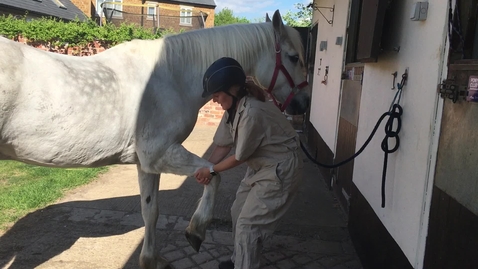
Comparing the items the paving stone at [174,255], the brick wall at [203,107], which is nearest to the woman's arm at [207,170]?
the paving stone at [174,255]

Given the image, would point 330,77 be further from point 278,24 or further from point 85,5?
point 85,5

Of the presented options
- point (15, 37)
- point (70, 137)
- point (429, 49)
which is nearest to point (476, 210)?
point (429, 49)

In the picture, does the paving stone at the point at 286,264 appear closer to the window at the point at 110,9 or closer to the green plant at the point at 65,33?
the green plant at the point at 65,33

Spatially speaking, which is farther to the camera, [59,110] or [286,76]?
[286,76]

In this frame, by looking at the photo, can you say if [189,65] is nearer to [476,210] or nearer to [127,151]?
[127,151]

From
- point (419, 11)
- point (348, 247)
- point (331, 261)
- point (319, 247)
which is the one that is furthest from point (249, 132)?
point (348, 247)

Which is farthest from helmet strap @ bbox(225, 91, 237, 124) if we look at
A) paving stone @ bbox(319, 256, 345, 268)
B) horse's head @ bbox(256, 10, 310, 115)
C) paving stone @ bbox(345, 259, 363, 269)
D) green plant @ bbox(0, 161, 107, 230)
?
green plant @ bbox(0, 161, 107, 230)

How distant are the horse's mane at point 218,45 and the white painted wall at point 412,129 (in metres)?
0.97

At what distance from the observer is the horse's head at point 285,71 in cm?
297

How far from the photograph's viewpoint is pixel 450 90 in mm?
1780

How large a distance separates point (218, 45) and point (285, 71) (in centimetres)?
57

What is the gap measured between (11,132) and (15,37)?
1001 centimetres

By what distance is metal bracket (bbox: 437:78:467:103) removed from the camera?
1737 mm

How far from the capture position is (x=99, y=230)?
3633mm
